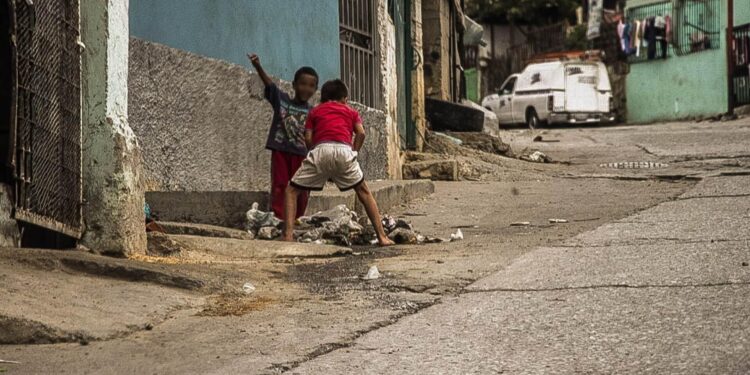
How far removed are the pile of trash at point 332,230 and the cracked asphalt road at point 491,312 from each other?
39cm

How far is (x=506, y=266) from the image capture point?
283 inches

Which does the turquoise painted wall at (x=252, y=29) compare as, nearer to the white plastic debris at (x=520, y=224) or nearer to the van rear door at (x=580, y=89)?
the white plastic debris at (x=520, y=224)

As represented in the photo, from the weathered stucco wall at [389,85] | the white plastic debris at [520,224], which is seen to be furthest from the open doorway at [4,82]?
the weathered stucco wall at [389,85]

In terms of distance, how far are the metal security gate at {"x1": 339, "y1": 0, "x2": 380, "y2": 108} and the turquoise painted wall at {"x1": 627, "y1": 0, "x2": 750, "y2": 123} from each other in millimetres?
19449

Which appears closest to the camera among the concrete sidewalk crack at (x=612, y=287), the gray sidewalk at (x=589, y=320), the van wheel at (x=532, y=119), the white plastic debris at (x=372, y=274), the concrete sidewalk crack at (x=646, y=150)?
the gray sidewalk at (x=589, y=320)

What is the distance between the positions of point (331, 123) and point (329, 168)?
0.32m

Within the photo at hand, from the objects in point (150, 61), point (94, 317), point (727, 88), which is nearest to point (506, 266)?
point (94, 317)

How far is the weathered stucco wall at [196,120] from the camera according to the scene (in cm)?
1002

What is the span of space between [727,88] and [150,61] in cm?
2418

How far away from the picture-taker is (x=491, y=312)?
18.9ft

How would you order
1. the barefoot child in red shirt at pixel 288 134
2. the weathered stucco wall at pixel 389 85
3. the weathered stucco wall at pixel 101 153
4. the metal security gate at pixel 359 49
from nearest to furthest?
the weathered stucco wall at pixel 101 153, the barefoot child in red shirt at pixel 288 134, the metal security gate at pixel 359 49, the weathered stucco wall at pixel 389 85

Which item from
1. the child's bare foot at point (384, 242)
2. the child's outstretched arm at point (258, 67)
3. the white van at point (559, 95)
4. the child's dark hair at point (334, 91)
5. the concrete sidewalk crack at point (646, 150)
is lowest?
the child's bare foot at point (384, 242)

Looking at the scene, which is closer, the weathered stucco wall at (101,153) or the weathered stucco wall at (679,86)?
the weathered stucco wall at (101,153)

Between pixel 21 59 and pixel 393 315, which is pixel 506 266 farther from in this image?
pixel 21 59
